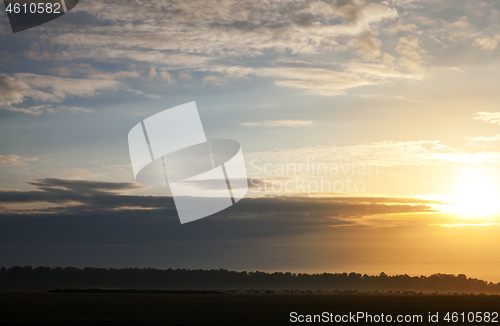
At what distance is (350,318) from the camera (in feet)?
239

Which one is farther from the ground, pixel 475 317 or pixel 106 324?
pixel 106 324

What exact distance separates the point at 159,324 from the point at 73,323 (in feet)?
38.2

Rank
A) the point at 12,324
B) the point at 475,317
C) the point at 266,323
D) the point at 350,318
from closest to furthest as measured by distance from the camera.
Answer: the point at 12,324 < the point at 266,323 < the point at 350,318 < the point at 475,317

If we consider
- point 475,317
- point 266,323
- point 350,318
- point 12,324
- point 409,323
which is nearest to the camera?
point 12,324

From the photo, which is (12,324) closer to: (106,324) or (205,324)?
(106,324)

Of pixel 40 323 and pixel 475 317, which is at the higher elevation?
pixel 40 323

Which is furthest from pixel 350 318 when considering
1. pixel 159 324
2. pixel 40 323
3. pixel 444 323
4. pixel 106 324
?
pixel 40 323

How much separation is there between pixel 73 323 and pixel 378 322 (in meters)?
42.5

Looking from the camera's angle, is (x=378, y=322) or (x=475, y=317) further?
(x=475, y=317)

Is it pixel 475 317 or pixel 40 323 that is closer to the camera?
pixel 40 323

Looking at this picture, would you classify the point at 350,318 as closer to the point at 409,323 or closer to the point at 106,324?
the point at 409,323

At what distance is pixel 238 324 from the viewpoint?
5816 cm

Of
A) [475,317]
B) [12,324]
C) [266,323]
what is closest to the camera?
[12,324]

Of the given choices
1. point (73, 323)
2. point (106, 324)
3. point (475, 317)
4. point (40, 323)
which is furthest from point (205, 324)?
point (475, 317)
